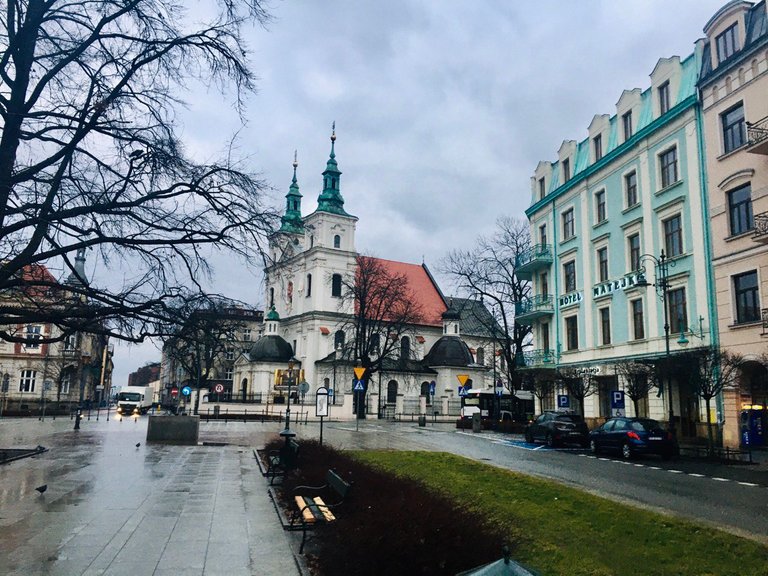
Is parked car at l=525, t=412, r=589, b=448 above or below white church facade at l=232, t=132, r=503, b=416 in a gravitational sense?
below

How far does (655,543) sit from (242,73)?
411 inches

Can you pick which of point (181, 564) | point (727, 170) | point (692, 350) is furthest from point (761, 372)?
point (181, 564)

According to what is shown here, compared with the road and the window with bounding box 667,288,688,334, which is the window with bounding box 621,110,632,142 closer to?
the window with bounding box 667,288,688,334

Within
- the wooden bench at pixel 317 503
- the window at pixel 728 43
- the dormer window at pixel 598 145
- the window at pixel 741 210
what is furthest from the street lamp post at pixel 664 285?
the wooden bench at pixel 317 503

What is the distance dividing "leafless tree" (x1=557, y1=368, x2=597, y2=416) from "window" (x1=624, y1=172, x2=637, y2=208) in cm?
869

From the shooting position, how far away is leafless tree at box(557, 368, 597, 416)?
32750 millimetres

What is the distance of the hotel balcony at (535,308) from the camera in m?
39.6

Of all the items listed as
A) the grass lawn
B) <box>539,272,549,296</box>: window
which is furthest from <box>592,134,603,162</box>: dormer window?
the grass lawn

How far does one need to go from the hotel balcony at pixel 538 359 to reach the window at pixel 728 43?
18487mm

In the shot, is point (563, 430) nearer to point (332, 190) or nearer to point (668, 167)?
point (668, 167)

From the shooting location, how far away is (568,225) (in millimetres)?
39062

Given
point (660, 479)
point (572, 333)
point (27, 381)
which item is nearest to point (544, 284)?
point (572, 333)

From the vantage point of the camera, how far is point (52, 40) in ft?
39.9

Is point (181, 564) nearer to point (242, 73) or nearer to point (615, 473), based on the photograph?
point (242, 73)
